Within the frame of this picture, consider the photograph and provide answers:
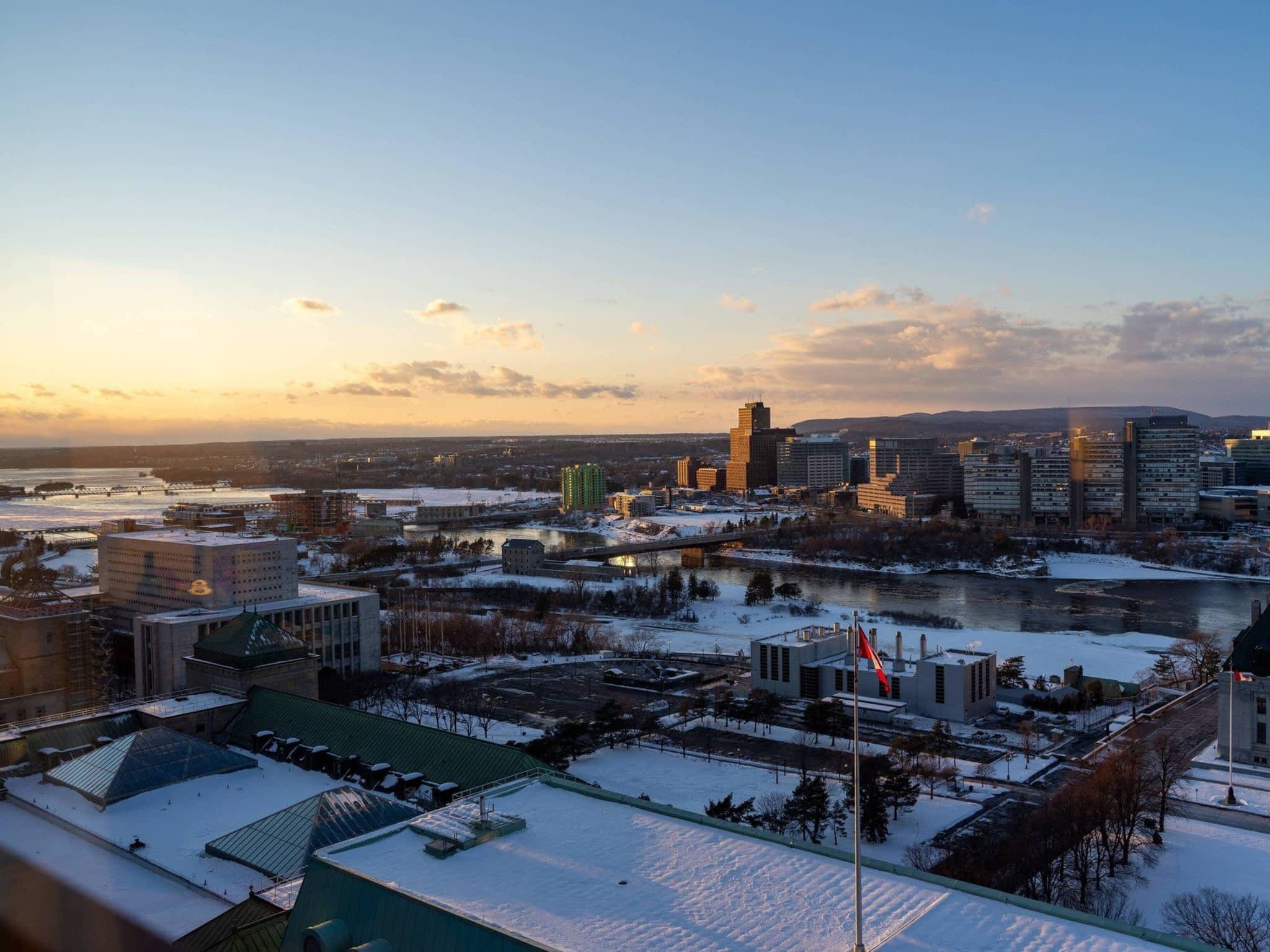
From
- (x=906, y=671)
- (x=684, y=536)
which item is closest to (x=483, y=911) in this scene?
(x=906, y=671)

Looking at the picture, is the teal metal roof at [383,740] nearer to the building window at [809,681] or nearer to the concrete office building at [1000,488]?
the building window at [809,681]

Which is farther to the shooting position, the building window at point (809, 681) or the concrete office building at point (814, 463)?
the concrete office building at point (814, 463)

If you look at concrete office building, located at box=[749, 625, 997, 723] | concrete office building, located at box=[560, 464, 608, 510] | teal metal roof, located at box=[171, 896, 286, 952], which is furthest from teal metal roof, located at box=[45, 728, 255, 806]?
concrete office building, located at box=[560, 464, 608, 510]

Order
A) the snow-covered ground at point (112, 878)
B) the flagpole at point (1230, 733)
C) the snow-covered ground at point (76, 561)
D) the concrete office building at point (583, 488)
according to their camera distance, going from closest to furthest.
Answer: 1. the snow-covered ground at point (112, 878)
2. the flagpole at point (1230, 733)
3. the snow-covered ground at point (76, 561)
4. the concrete office building at point (583, 488)

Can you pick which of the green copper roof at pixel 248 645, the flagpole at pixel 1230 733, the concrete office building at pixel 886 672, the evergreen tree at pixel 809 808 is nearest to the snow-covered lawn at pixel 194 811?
the green copper roof at pixel 248 645

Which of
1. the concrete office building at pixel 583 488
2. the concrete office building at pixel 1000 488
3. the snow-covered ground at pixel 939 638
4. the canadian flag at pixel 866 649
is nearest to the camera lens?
the canadian flag at pixel 866 649

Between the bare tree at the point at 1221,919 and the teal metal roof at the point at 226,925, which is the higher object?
the teal metal roof at the point at 226,925
